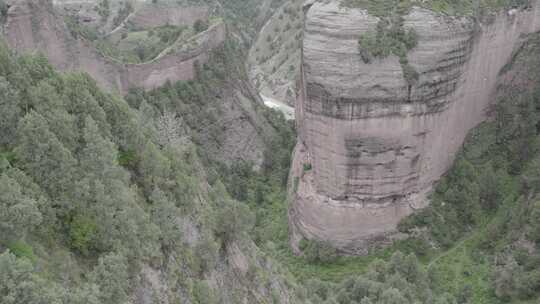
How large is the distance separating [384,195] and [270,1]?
6042cm

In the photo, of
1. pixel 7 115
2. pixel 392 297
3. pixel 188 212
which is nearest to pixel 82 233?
pixel 7 115

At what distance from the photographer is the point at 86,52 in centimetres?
2927

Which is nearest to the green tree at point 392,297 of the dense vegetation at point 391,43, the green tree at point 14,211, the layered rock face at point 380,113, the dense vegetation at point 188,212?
the dense vegetation at point 188,212

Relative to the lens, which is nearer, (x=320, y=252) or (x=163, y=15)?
(x=320, y=252)

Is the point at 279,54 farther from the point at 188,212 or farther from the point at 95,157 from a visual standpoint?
the point at 95,157

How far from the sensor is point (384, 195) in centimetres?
2498

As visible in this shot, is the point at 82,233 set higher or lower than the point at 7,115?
lower

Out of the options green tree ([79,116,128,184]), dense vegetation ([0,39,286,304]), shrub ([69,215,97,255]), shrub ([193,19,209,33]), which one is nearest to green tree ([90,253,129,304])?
dense vegetation ([0,39,286,304])

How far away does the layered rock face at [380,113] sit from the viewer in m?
22.6

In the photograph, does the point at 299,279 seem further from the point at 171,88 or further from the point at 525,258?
the point at 171,88

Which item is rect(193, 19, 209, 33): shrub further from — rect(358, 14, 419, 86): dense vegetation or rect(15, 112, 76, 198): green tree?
rect(15, 112, 76, 198): green tree

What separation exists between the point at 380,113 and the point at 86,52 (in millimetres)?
17039

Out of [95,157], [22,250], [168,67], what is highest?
[95,157]

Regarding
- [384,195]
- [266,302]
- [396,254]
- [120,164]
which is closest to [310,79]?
[384,195]
